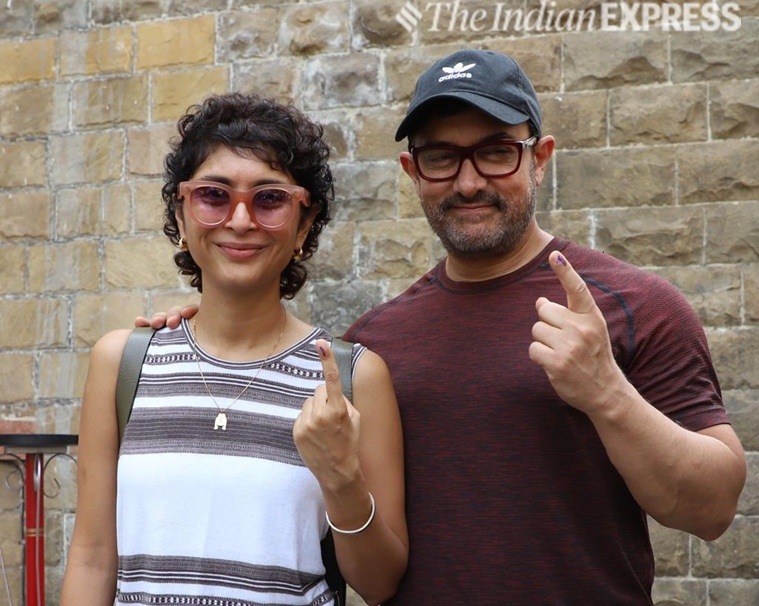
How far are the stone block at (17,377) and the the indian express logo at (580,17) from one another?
2555mm

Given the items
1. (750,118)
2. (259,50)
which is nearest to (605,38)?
(750,118)

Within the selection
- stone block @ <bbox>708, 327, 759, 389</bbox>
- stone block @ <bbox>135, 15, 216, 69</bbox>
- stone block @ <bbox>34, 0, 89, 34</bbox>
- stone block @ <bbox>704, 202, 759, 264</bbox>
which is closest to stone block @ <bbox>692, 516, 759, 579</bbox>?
stone block @ <bbox>708, 327, 759, 389</bbox>

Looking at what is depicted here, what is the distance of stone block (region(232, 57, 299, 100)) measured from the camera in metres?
5.54

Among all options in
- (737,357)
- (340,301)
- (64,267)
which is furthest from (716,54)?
(64,267)

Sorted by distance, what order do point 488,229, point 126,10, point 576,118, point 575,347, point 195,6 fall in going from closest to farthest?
1. point 575,347
2. point 488,229
3. point 576,118
4. point 195,6
5. point 126,10

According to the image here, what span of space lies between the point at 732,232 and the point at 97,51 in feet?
10.5

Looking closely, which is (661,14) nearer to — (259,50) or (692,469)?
(259,50)

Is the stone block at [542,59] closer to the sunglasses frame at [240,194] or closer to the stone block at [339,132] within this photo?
the stone block at [339,132]

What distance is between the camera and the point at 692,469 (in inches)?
88.1

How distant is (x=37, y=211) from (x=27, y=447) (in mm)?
1950

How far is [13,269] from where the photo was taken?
5996 mm

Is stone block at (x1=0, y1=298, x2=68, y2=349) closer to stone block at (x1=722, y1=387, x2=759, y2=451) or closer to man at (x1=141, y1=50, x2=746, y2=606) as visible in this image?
stone block at (x1=722, y1=387, x2=759, y2=451)

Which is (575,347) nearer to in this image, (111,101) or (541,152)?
(541,152)

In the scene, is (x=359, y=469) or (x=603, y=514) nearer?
(x=359, y=469)
